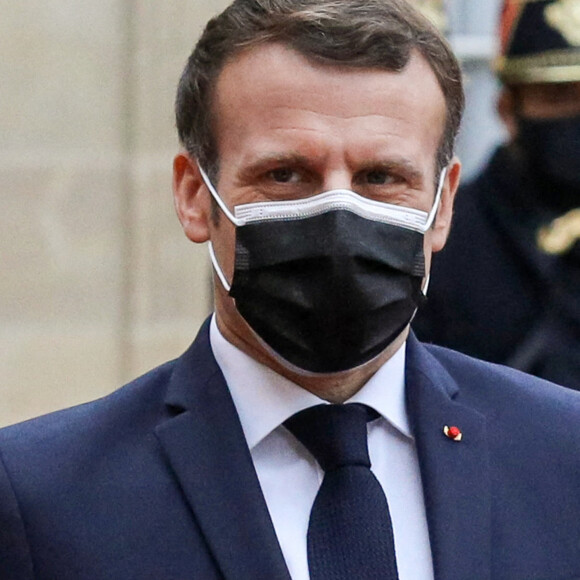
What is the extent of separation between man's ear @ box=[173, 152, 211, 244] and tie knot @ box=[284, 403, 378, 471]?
1.35 feet

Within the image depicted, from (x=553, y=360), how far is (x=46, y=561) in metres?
2.46

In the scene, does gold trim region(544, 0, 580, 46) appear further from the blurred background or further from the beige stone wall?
the beige stone wall

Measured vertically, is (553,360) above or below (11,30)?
below

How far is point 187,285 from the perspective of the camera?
589cm

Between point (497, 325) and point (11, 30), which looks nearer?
point (497, 325)

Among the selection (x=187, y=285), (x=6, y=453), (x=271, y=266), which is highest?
(x=271, y=266)

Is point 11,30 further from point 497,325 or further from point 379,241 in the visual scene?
point 379,241

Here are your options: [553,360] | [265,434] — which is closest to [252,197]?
[265,434]

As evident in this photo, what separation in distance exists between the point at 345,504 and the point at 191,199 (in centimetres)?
67

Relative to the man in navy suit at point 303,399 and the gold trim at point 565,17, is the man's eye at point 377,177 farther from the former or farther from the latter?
the gold trim at point 565,17

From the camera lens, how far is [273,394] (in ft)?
9.59

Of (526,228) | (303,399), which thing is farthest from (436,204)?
(526,228)

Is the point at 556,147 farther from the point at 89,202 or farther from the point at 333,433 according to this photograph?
the point at 333,433

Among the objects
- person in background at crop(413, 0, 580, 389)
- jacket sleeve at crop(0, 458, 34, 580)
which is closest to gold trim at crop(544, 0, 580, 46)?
person in background at crop(413, 0, 580, 389)
